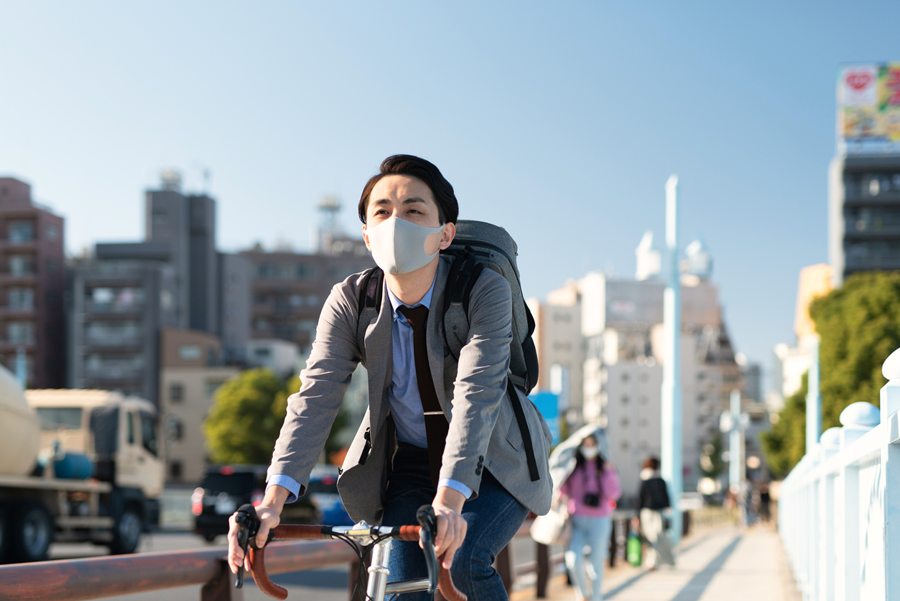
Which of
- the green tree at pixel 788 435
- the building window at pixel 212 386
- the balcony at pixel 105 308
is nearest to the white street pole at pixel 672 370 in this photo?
the green tree at pixel 788 435

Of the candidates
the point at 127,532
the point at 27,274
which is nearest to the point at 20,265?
the point at 27,274

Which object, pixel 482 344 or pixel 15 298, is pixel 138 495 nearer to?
pixel 482 344

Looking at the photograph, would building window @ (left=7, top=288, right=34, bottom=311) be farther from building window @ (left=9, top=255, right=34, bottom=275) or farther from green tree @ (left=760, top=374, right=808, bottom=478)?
green tree @ (left=760, top=374, right=808, bottom=478)

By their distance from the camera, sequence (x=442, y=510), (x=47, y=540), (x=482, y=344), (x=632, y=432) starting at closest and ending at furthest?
(x=442, y=510), (x=482, y=344), (x=47, y=540), (x=632, y=432)

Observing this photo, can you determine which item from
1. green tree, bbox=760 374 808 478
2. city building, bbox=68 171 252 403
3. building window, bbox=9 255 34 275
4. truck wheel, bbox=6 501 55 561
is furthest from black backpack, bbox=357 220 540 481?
city building, bbox=68 171 252 403

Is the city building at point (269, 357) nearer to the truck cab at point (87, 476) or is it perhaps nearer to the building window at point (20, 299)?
the building window at point (20, 299)

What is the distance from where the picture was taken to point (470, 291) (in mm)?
2535

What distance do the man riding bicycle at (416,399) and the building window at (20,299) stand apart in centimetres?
7249

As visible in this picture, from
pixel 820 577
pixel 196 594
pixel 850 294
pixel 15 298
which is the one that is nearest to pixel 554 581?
pixel 820 577

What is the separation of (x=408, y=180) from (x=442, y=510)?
0.86 metres

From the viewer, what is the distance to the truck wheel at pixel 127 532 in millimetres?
17312

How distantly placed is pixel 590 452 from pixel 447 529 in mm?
7563

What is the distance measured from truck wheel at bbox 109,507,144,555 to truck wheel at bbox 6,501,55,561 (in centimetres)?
241

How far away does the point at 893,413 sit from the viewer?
255 cm
